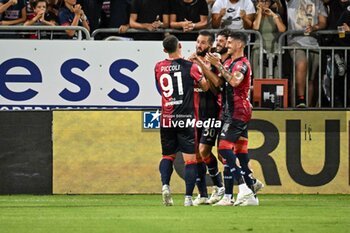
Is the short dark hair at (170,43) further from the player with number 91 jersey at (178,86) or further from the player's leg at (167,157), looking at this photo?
the player's leg at (167,157)

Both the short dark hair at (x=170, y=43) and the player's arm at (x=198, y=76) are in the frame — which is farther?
the player's arm at (x=198, y=76)

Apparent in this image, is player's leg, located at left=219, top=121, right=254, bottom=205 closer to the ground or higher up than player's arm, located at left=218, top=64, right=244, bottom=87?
closer to the ground

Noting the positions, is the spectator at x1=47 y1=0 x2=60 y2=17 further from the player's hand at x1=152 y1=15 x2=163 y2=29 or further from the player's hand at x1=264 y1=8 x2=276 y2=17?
the player's hand at x1=264 y1=8 x2=276 y2=17

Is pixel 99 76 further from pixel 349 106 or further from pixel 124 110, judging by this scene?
pixel 349 106

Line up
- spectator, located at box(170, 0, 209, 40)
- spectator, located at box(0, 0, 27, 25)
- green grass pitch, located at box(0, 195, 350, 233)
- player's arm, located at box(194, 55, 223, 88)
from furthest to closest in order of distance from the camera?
spectator, located at box(0, 0, 27, 25) → spectator, located at box(170, 0, 209, 40) → player's arm, located at box(194, 55, 223, 88) → green grass pitch, located at box(0, 195, 350, 233)

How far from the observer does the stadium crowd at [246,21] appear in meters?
20.7

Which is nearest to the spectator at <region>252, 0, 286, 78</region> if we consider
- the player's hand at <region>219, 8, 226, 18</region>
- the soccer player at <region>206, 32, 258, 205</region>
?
the player's hand at <region>219, 8, 226, 18</region>

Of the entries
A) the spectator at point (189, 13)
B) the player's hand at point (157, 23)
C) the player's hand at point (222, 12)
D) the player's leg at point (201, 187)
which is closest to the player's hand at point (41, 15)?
the player's hand at point (157, 23)

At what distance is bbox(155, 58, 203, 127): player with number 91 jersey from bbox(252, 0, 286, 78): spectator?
15.2 feet

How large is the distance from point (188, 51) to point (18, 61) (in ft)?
9.80

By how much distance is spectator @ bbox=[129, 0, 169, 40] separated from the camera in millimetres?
20859

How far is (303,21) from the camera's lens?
829 inches

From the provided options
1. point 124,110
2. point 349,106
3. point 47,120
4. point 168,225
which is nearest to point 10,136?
point 47,120

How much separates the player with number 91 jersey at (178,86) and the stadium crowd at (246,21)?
4.53 m
